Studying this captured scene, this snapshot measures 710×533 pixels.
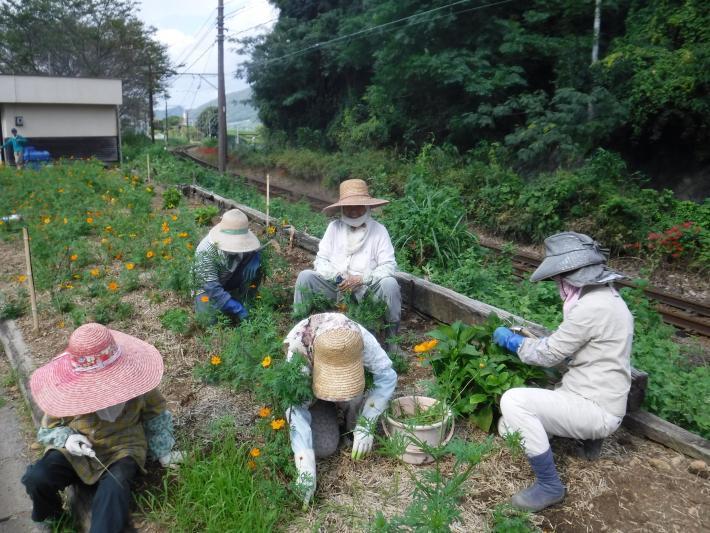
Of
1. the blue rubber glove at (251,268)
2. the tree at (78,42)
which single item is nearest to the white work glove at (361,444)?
the blue rubber glove at (251,268)

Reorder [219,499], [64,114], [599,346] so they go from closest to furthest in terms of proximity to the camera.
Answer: [219,499], [599,346], [64,114]

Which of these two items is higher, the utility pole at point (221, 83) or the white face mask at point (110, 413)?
the utility pole at point (221, 83)

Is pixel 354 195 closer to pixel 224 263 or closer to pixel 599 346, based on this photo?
pixel 224 263

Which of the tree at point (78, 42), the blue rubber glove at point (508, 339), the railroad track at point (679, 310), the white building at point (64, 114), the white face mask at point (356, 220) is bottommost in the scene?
the railroad track at point (679, 310)

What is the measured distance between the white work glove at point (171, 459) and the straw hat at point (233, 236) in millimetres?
1955

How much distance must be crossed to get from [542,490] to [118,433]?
2.18 m

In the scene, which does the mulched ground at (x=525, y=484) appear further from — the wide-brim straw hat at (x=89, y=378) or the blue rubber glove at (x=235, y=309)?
the blue rubber glove at (x=235, y=309)

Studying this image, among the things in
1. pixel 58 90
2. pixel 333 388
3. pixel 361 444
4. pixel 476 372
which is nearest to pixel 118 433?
pixel 333 388

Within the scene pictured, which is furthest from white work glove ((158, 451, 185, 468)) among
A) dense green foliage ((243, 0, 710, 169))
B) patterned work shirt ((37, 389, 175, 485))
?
dense green foliage ((243, 0, 710, 169))

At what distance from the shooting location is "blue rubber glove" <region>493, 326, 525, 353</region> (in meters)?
3.11

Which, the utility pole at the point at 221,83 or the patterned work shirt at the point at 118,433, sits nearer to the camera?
the patterned work shirt at the point at 118,433

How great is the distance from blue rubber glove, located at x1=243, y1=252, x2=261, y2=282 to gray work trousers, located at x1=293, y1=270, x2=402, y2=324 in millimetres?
625

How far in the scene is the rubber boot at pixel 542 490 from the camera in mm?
2611

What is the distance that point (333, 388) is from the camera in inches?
109
